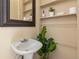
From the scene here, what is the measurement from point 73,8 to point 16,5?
3.25 feet

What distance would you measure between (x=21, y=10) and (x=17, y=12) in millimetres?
100

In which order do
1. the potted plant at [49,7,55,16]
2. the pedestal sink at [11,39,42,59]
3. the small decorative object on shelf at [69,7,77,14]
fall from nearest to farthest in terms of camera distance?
1. the small decorative object on shelf at [69,7,77,14]
2. the pedestal sink at [11,39,42,59]
3. the potted plant at [49,7,55,16]

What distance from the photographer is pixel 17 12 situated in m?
2.26

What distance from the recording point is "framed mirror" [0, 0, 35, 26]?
6.80 feet

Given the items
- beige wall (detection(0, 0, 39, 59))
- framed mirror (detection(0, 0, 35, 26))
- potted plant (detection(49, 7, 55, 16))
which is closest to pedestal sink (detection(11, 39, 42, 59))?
beige wall (detection(0, 0, 39, 59))

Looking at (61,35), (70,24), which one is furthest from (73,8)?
(61,35)

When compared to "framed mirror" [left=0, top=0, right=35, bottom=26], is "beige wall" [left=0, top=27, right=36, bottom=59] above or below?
below

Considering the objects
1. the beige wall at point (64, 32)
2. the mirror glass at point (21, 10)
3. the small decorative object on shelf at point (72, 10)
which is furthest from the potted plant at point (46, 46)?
the small decorative object on shelf at point (72, 10)

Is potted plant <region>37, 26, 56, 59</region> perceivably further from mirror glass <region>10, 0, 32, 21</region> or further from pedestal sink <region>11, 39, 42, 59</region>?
mirror glass <region>10, 0, 32, 21</region>

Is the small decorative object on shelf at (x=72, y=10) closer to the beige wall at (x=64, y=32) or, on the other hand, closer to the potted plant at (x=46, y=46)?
the beige wall at (x=64, y=32)

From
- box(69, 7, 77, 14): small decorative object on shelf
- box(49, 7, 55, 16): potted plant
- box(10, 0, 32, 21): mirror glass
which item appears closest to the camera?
box(69, 7, 77, 14): small decorative object on shelf

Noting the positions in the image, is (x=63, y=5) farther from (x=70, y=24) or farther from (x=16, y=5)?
(x=16, y=5)

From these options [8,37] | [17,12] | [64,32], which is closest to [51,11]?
[64,32]

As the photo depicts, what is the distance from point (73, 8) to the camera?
6.32ft
